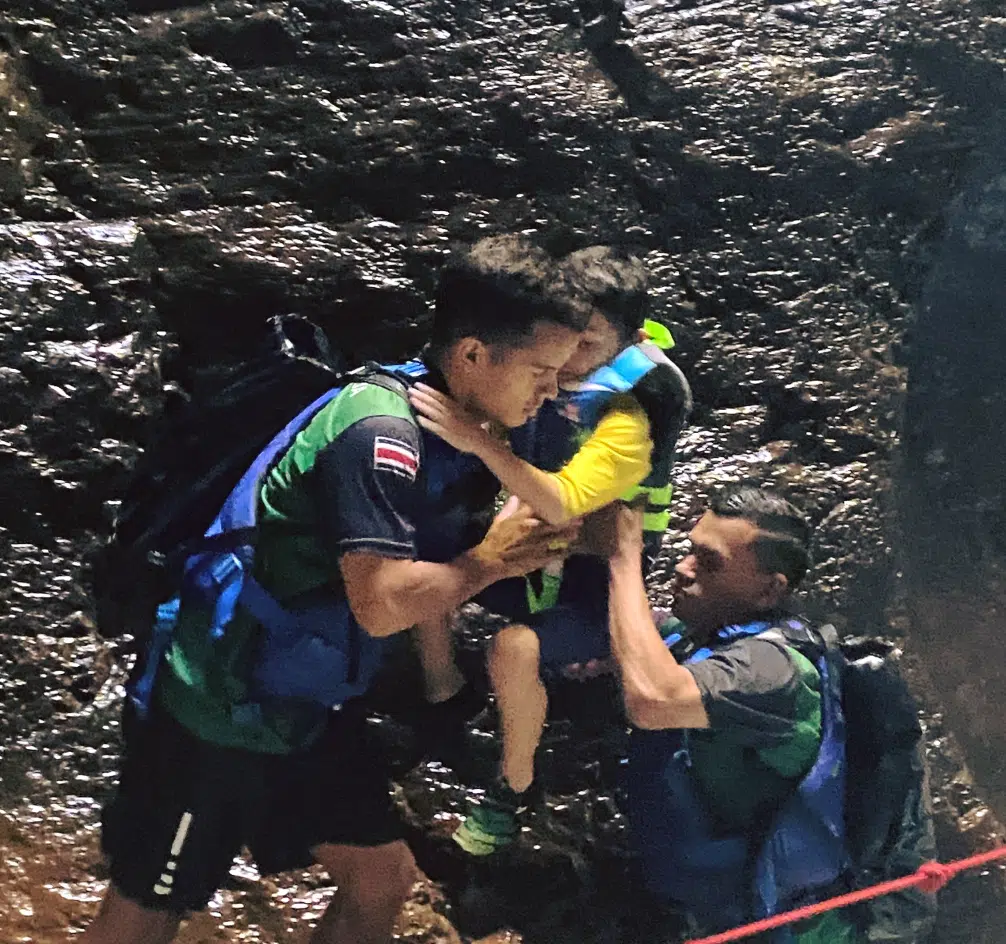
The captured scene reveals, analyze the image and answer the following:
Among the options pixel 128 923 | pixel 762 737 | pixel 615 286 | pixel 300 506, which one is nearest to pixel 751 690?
pixel 762 737

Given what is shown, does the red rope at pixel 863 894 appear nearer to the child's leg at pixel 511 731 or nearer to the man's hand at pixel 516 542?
the child's leg at pixel 511 731

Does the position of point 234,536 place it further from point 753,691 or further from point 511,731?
point 753,691

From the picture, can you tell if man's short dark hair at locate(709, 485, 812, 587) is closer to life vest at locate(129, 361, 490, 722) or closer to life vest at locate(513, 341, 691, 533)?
life vest at locate(513, 341, 691, 533)

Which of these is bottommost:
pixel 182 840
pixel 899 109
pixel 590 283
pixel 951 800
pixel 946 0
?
pixel 951 800

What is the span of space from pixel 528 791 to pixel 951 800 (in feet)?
4.31

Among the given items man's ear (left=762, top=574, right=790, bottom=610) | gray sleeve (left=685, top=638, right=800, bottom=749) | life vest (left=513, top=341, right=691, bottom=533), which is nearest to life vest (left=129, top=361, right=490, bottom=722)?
life vest (left=513, top=341, right=691, bottom=533)

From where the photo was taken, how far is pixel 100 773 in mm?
2432

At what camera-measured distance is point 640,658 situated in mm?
1987

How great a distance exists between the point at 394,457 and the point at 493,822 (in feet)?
3.53

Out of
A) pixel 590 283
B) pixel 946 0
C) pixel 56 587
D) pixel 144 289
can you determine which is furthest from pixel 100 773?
pixel 946 0

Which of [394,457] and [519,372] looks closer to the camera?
[394,457]

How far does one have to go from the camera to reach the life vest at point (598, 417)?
6.53 feet

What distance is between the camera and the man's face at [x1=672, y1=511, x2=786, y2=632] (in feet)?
7.07

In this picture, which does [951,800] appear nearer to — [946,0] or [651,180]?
[651,180]
